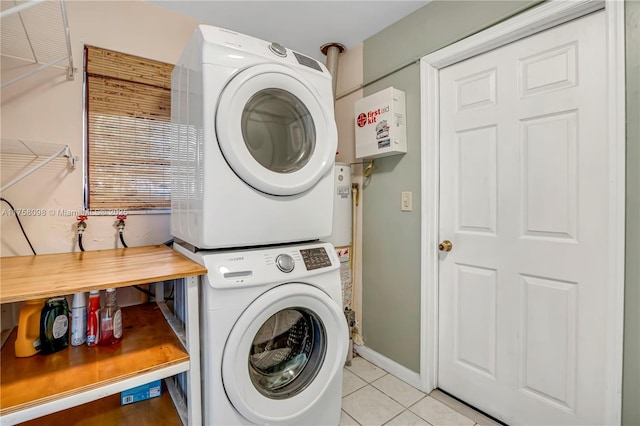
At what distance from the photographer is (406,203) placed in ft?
6.31

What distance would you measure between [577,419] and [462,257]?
2.77 feet

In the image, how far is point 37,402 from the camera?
0.89m

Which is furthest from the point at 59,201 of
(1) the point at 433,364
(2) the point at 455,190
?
(1) the point at 433,364

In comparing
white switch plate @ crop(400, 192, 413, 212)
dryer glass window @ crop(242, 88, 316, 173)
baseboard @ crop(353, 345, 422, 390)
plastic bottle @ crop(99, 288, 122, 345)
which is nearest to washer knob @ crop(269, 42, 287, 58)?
dryer glass window @ crop(242, 88, 316, 173)

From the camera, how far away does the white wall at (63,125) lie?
1.49 meters

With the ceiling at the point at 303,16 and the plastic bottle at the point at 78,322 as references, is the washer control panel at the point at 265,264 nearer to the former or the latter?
the plastic bottle at the point at 78,322

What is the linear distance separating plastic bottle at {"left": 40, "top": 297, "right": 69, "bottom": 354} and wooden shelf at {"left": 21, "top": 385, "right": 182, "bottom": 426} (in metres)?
0.30

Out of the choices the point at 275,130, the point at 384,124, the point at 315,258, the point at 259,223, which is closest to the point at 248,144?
the point at 275,130

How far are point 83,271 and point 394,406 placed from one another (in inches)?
67.0

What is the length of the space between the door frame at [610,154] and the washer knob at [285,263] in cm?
93

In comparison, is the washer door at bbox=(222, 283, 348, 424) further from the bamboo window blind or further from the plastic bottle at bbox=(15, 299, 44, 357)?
the bamboo window blind

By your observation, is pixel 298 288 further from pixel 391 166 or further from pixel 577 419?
pixel 577 419

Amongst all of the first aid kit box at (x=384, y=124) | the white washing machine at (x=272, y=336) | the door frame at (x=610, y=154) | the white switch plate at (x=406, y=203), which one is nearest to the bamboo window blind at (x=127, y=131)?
the white washing machine at (x=272, y=336)

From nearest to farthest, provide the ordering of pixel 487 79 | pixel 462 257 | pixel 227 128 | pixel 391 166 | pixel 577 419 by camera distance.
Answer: pixel 227 128 < pixel 577 419 < pixel 487 79 < pixel 462 257 < pixel 391 166
